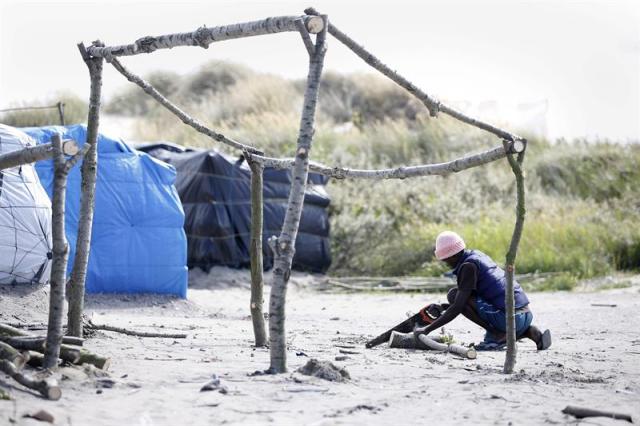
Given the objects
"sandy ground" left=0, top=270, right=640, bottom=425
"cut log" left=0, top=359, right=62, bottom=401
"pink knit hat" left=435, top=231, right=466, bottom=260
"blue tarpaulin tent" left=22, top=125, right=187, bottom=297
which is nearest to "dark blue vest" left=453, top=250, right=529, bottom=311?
"pink knit hat" left=435, top=231, right=466, bottom=260

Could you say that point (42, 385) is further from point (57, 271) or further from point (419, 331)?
point (419, 331)

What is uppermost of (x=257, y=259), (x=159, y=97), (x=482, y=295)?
(x=159, y=97)

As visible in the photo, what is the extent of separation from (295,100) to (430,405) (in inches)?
937

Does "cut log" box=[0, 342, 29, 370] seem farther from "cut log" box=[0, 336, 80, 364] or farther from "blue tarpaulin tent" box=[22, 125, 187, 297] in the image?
"blue tarpaulin tent" box=[22, 125, 187, 297]

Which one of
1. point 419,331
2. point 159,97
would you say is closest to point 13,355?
point 159,97

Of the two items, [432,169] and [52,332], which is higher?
[432,169]

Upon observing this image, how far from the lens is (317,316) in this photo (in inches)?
443

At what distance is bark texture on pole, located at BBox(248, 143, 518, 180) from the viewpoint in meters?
6.43

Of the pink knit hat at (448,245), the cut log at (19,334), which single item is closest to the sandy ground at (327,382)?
the cut log at (19,334)

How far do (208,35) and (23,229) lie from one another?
292 centimetres

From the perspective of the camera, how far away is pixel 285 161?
24.8ft

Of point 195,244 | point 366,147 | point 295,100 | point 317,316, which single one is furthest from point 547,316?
point 295,100

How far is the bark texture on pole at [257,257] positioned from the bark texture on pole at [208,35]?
4.54ft

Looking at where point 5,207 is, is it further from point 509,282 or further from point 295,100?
point 295,100
